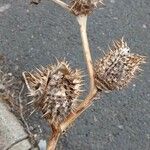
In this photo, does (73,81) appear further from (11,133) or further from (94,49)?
(94,49)

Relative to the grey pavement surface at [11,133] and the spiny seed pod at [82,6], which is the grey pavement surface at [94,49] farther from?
the spiny seed pod at [82,6]

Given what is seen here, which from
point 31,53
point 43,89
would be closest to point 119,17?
point 31,53

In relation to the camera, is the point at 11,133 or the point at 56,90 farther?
the point at 11,133

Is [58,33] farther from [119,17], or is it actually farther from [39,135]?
[39,135]

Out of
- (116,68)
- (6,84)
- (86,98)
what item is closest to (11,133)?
(6,84)

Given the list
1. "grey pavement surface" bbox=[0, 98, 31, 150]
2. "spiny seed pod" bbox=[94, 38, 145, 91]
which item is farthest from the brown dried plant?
"grey pavement surface" bbox=[0, 98, 31, 150]

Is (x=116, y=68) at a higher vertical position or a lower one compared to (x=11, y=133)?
higher

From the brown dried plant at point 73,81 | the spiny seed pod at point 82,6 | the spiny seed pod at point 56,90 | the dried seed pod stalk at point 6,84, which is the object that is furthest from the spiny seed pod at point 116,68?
the dried seed pod stalk at point 6,84

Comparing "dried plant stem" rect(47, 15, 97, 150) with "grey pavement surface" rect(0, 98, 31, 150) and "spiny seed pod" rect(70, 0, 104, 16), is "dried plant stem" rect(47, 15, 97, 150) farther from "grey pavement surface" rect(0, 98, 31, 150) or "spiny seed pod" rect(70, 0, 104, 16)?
"grey pavement surface" rect(0, 98, 31, 150)
